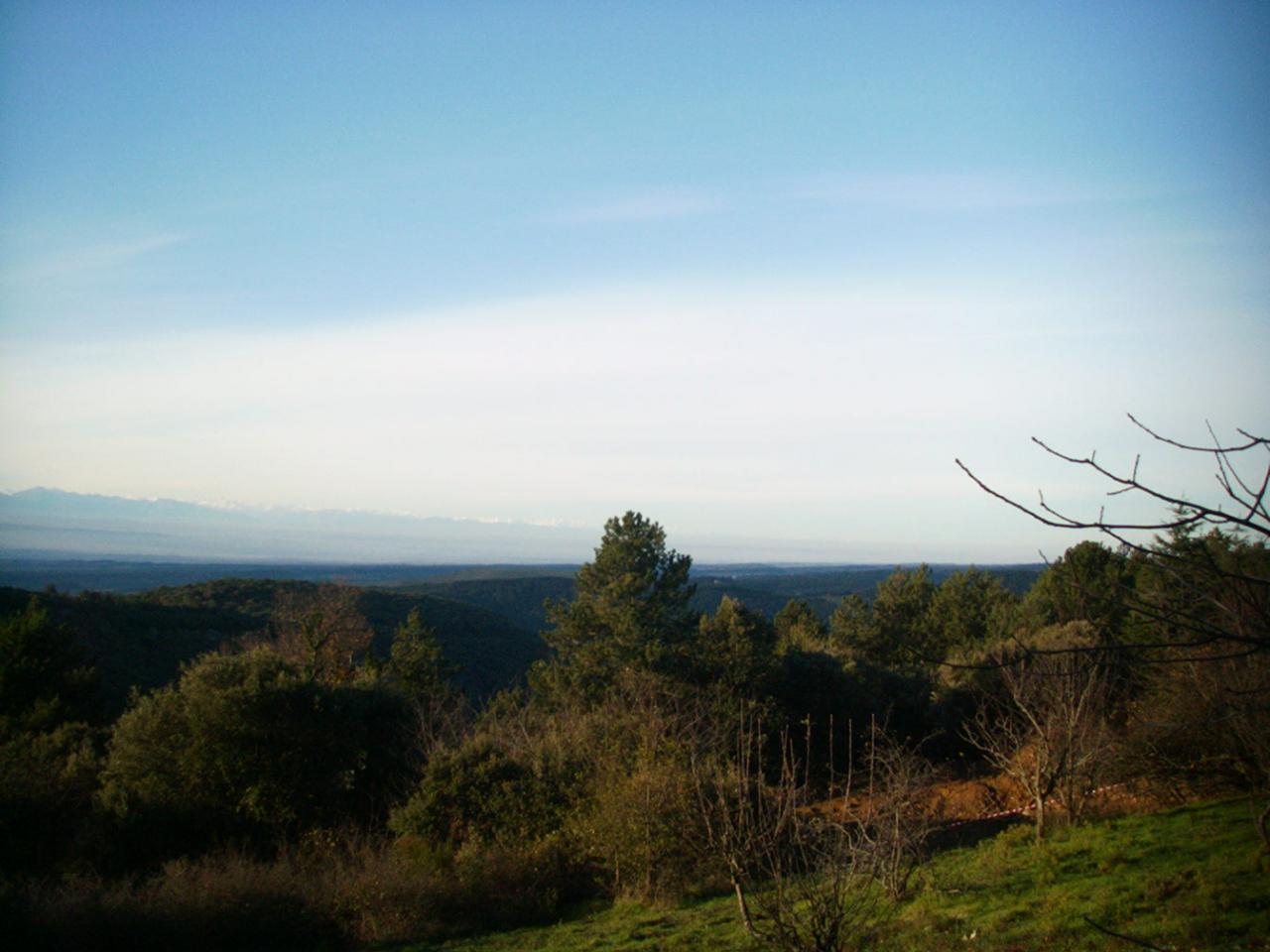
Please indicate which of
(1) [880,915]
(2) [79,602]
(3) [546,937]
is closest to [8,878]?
(3) [546,937]

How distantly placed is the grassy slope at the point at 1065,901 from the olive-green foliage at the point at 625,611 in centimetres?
1646

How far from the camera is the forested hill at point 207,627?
42.3 metres

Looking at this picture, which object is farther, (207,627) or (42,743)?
(207,627)

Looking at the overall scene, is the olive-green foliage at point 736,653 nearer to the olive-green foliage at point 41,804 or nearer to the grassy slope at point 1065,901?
the grassy slope at point 1065,901

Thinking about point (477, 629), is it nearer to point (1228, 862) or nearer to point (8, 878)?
point (8, 878)

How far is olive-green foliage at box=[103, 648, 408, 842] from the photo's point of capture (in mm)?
19375

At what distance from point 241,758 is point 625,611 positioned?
16.2m

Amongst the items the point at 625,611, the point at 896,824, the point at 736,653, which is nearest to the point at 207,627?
the point at 625,611

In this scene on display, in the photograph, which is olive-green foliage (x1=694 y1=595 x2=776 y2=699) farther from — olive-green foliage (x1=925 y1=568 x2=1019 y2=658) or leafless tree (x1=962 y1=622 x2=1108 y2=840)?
olive-green foliage (x1=925 y1=568 x2=1019 y2=658)

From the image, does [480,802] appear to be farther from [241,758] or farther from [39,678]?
[39,678]

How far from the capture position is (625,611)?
33.4 meters

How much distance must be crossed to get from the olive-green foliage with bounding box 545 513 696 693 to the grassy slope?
1646 centimetres

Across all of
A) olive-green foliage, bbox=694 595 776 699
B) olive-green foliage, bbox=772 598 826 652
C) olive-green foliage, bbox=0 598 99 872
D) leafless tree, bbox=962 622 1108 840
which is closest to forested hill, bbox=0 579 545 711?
olive-green foliage, bbox=0 598 99 872

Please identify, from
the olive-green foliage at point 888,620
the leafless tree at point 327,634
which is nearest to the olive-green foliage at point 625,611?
the leafless tree at point 327,634
